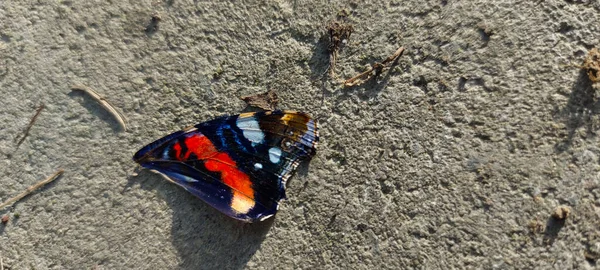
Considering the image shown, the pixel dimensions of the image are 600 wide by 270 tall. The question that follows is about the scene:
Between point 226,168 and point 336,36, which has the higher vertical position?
point 336,36

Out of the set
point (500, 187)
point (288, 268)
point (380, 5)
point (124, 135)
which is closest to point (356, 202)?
point (288, 268)

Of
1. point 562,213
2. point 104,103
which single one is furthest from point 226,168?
point 562,213

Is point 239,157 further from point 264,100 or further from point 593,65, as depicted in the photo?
point 593,65

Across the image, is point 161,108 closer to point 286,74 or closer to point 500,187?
point 286,74

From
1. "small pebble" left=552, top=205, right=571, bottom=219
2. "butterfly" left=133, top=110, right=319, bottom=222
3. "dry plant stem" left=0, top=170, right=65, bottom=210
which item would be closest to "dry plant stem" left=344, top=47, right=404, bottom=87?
"butterfly" left=133, top=110, right=319, bottom=222

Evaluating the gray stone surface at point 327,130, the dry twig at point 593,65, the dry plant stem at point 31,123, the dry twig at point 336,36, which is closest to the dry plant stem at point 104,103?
the gray stone surface at point 327,130

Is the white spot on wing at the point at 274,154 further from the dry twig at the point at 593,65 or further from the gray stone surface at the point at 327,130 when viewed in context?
the dry twig at the point at 593,65
